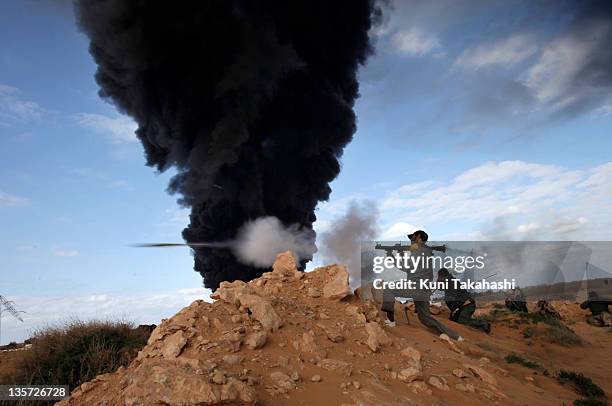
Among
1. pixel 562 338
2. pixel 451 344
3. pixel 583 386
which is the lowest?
pixel 583 386

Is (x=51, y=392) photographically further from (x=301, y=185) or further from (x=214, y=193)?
(x=301, y=185)

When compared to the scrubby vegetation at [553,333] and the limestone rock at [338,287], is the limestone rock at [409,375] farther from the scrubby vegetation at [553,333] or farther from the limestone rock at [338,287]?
the scrubby vegetation at [553,333]

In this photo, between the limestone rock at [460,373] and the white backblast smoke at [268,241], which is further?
the white backblast smoke at [268,241]

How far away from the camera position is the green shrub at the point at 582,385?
706 cm

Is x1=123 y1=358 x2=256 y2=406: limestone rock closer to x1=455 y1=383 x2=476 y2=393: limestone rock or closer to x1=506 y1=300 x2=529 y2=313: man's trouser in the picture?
x1=455 y1=383 x2=476 y2=393: limestone rock

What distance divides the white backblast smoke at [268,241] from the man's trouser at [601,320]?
1340 cm

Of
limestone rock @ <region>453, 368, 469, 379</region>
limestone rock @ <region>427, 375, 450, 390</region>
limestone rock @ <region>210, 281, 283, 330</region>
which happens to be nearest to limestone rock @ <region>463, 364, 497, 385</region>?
limestone rock @ <region>453, 368, 469, 379</region>

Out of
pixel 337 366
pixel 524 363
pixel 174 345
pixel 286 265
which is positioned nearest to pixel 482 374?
pixel 337 366

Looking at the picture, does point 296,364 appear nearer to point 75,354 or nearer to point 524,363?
point 524,363

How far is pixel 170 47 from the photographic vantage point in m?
26.1

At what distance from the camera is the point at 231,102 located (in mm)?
24906

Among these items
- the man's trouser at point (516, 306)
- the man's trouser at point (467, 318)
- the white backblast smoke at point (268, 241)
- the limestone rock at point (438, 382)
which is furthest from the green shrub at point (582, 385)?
the white backblast smoke at point (268, 241)

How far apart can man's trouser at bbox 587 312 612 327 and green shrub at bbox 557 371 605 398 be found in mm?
12848

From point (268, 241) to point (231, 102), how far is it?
9.05m
